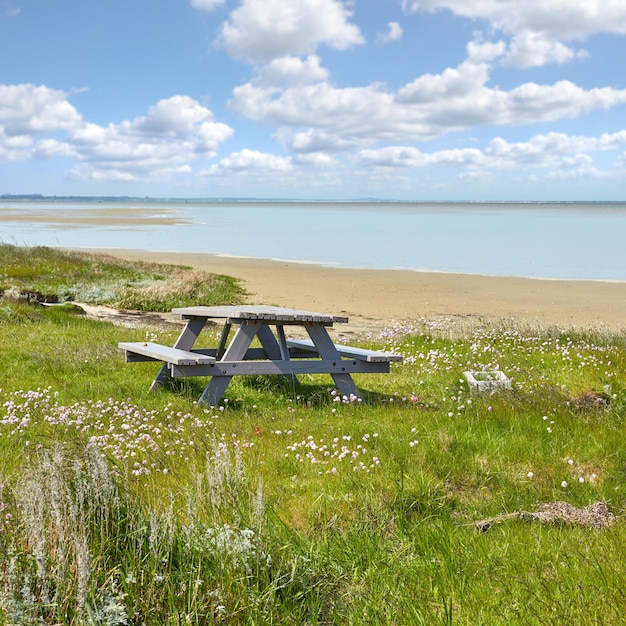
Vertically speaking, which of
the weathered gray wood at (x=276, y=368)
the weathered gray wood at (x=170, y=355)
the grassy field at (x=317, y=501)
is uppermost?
the weathered gray wood at (x=170, y=355)

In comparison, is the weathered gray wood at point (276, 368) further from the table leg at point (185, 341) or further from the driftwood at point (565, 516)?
the driftwood at point (565, 516)

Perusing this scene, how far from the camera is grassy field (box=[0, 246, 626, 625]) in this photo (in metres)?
3.54

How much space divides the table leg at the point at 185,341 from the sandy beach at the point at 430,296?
25.6ft

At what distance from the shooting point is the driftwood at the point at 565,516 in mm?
4746

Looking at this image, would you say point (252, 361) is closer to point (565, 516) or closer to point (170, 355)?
point (170, 355)

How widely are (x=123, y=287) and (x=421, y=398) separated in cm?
1476

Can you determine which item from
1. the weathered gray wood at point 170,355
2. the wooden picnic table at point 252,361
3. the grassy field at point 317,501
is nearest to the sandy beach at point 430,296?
the wooden picnic table at point 252,361

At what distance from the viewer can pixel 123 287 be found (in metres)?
21.4

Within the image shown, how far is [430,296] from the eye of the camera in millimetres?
25109

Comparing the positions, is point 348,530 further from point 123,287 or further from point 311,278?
point 311,278

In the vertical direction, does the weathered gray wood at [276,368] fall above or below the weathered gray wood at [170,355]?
below

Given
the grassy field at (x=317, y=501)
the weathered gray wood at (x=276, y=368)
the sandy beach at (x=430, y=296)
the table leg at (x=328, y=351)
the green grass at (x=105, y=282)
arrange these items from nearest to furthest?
1. the grassy field at (x=317, y=501)
2. the weathered gray wood at (x=276, y=368)
3. the table leg at (x=328, y=351)
4. the green grass at (x=105, y=282)
5. the sandy beach at (x=430, y=296)

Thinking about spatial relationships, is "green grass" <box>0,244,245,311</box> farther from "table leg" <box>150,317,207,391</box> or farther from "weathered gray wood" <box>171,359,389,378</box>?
"weathered gray wood" <box>171,359,389,378</box>

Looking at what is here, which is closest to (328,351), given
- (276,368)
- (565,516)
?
(276,368)
